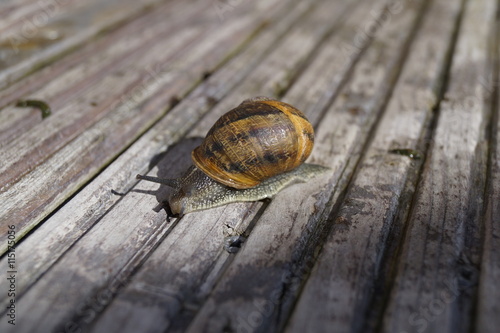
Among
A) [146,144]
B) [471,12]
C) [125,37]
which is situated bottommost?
[471,12]

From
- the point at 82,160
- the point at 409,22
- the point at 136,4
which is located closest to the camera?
the point at 82,160

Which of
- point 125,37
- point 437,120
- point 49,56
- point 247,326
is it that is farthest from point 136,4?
point 247,326

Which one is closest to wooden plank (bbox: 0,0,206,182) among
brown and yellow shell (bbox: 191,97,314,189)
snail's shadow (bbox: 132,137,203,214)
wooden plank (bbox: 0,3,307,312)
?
wooden plank (bbox: 0,3,307,312)

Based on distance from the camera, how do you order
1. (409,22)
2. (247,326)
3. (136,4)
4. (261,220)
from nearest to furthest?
(247,326), (261,220), (409,22), (136,4)

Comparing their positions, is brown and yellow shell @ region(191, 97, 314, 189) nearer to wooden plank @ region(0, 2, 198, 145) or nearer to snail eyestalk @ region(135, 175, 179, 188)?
snail eyestalk @ region(135, 175, 179, 188)

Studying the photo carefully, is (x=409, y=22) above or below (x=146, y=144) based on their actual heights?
below

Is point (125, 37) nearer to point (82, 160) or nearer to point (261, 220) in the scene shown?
point (82, 160)

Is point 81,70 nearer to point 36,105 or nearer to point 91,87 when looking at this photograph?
point 91,87
